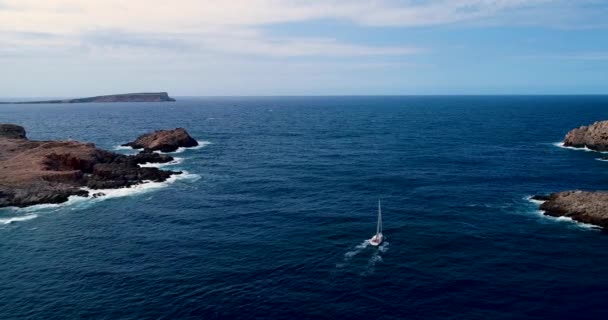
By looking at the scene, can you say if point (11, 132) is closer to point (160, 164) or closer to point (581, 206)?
point (160, 164)

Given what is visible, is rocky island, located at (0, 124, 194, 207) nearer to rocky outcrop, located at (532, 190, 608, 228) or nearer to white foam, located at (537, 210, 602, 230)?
white foam, located at (537, 210, 602, 230)

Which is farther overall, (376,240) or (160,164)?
(160,164)

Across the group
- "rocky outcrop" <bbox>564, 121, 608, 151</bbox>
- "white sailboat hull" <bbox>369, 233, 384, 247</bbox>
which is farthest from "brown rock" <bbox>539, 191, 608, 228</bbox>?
"rocky outcrop" <bbox>564, 121, 608, 151</bbox>

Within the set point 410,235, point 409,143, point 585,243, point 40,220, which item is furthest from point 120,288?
point 409,143

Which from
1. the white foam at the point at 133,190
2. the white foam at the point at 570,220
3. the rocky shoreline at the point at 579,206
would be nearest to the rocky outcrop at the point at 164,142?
the white foam at the point at 133,190

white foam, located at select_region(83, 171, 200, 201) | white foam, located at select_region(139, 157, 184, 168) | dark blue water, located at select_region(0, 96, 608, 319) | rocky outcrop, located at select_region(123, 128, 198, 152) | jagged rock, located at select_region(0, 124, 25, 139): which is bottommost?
dark blue water, located at select_region(0, 96, 608, 319)

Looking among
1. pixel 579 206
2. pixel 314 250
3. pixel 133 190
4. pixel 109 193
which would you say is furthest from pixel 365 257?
pixel 109 193
